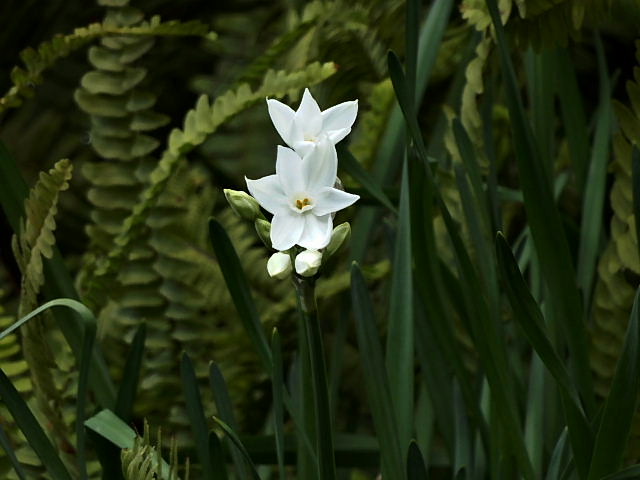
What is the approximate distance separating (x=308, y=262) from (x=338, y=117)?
4.4 inches

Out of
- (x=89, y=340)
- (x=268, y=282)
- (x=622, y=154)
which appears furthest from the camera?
(x=268, y=282)

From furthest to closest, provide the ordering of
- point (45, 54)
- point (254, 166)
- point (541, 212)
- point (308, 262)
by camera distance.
→ point (254, 166) → point (45, 54) → point (541, 212) → point (308, 262)

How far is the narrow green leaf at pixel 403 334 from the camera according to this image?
0.76 meters

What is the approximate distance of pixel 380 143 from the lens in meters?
1.03

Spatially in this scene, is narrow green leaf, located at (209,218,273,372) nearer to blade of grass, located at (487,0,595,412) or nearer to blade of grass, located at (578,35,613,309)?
blade of grass, located at (487,0,595,412)

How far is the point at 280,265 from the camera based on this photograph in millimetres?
525

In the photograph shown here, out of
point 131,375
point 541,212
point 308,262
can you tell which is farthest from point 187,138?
point 308,262

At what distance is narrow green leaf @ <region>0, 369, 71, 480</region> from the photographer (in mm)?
656

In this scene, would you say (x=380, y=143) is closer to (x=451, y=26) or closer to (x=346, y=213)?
(x=346, y=213)

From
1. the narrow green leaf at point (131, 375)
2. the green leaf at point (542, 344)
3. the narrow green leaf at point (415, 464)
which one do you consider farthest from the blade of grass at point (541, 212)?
the narrow green leaf at point (131, 375)

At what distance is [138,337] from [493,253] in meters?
0.32

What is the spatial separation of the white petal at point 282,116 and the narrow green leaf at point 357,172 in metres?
0.18

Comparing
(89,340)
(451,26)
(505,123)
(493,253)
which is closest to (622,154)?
(493,253)

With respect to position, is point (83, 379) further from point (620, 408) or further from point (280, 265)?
point (620, 408)
